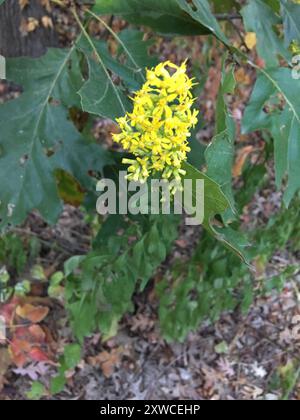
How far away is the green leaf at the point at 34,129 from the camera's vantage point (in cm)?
136

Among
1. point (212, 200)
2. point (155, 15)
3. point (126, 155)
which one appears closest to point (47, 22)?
point (126, 155)

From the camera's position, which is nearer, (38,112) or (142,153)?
(142,153)

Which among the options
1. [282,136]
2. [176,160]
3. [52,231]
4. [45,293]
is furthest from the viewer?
[52,231]

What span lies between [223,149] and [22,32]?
1508mm

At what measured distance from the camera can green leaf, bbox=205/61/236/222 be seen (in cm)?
97

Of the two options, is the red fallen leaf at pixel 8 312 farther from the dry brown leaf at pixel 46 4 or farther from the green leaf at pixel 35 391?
the dry brown leaf at pixel 46 4

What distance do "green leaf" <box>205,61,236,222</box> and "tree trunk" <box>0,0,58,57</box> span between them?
115cm

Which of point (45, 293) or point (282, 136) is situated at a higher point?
point (282, 136)

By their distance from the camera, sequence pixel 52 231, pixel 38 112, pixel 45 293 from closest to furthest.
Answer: pixel 38 112, pixel 45 293, pixel 52 231

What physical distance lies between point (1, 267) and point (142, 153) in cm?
150

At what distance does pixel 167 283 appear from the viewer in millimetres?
2074

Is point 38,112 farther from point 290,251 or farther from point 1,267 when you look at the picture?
point 290,251
